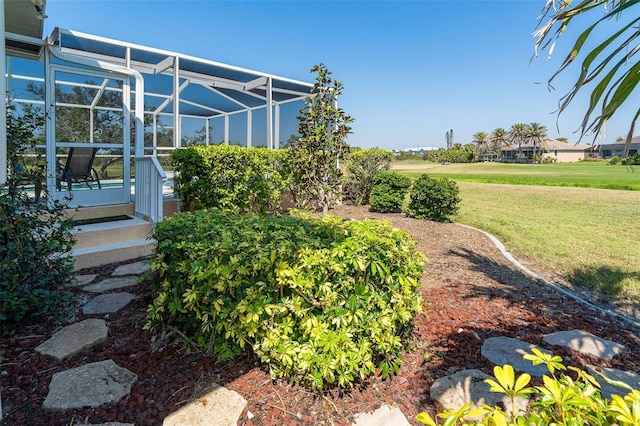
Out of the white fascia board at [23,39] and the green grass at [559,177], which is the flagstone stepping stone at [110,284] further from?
the green grass at [559,177]

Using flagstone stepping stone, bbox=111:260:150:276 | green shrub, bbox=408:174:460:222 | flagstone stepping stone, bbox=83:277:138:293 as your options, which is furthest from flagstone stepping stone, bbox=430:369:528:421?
green shrub, bbox=408:174:460:222

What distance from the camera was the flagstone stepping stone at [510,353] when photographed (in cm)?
251

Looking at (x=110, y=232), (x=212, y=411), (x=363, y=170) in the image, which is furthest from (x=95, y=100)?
(x=212, y=411)

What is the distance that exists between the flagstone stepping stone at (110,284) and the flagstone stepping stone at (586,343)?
4184 millimetres

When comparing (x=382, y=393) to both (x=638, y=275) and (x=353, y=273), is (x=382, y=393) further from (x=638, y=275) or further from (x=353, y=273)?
(x=638, y=275)

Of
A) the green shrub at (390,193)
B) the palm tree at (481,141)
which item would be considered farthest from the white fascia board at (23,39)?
the palm tree at (481,141)

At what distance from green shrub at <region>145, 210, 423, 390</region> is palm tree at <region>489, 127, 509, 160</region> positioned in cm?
8095

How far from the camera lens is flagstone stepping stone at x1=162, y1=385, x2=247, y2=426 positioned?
2.00 meters

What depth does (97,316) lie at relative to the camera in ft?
10.5

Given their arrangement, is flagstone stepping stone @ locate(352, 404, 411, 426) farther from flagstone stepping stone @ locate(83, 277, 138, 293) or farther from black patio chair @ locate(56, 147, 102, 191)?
black patio chair @ locate(56, 147, 102, 191)

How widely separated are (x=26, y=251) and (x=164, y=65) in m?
6.43

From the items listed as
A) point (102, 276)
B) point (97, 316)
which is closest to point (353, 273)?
point (97, 316)

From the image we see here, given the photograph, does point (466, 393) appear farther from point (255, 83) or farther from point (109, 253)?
point (255, 83)

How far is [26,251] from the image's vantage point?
2943 mm
